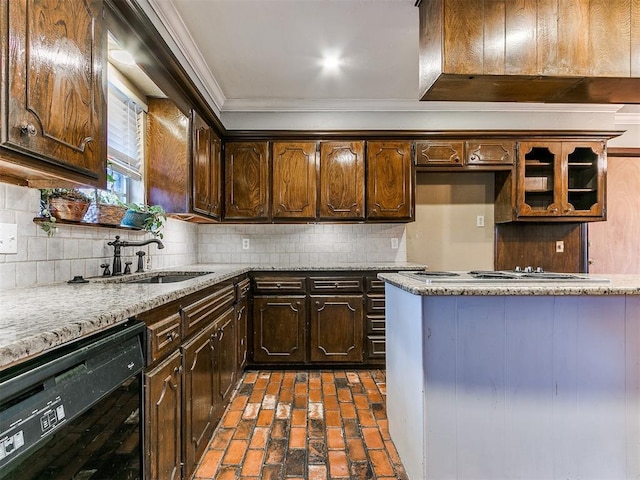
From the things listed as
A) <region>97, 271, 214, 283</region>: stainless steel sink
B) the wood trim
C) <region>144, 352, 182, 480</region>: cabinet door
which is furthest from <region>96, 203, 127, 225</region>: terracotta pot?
the wood trim

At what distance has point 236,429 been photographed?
85.1 inches

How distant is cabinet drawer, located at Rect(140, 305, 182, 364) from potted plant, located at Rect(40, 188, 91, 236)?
720 millimetres

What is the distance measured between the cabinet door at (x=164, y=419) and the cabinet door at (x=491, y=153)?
10.4 feet

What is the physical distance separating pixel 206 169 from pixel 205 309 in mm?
1521

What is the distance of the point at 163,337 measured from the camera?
52.7 inches

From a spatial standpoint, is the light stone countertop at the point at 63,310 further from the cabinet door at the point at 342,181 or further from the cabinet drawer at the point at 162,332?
the cabinet door at the point at 342,181

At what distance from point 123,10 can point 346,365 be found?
2.93m

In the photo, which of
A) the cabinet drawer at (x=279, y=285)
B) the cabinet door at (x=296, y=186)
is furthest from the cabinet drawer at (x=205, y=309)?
the cabinet door at (x=296, y=186)

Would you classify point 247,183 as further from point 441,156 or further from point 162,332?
point 162,332

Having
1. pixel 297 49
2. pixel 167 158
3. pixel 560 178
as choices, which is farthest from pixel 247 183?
pixel 560 178

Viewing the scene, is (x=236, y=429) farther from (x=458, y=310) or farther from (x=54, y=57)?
(x=54, y=57)

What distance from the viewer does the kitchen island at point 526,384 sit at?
4.93 feet

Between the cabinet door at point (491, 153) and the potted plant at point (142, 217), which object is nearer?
the potted plant at point (142, 217)

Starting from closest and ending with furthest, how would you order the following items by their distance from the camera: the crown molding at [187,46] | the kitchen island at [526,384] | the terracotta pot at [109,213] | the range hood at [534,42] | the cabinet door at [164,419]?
the cabinet door at [164,419] < the kitchen island at [526,384] < the range hood at [534,42] < the terracotta pot at [109,213] < the crown molding at [187,46]
